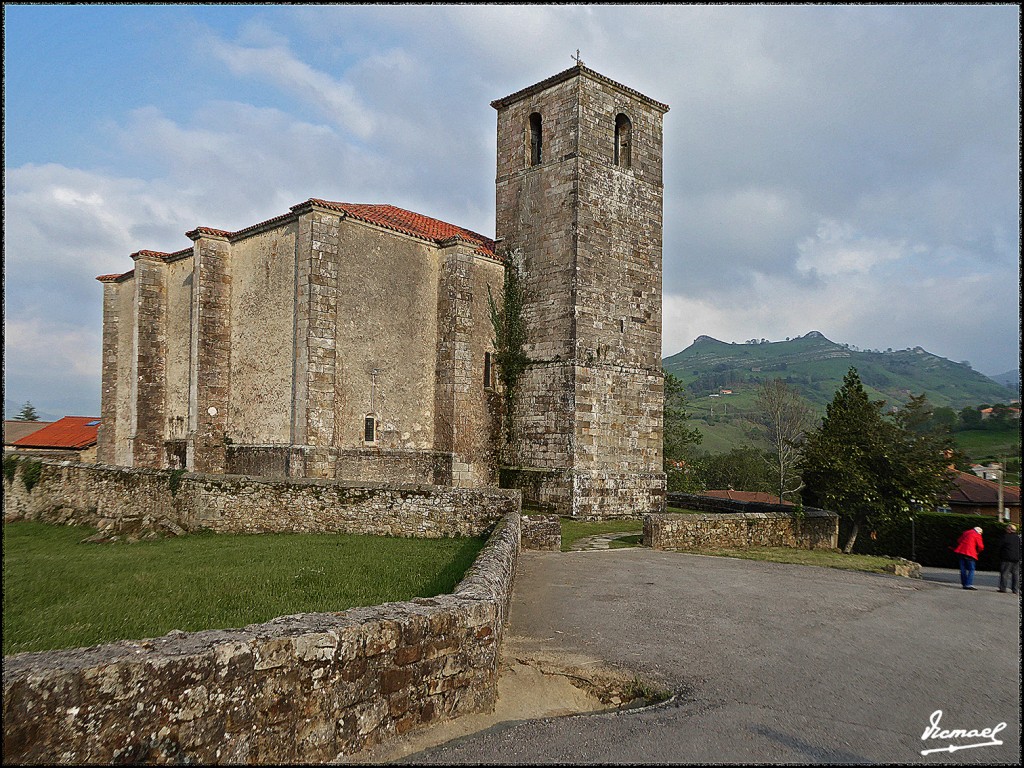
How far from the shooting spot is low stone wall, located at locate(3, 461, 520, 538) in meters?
12.5

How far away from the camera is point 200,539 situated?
12.5m

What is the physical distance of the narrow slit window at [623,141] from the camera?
21.8 m

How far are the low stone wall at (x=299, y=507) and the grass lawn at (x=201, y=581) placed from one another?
1.89 feet

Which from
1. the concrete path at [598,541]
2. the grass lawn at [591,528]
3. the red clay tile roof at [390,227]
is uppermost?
the red clay tile roof at [390,227]

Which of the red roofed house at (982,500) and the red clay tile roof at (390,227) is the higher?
the red clay tile roof at (390,227)

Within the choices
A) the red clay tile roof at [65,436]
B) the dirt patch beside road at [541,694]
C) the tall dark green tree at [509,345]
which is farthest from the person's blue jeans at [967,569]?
the red clay tile roof at [65,436]

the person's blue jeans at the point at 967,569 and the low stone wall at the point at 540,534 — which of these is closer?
the person's blue jeans at the point at 967,569

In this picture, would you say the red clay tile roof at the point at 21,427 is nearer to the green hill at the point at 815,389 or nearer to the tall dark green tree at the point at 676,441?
the tall dark green tree at the point at 676,441

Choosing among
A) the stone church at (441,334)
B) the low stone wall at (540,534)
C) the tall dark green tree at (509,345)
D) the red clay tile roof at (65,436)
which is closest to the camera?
the low stone wall at (540,534)

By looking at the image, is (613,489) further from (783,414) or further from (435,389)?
(783,414)

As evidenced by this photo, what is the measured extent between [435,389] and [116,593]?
1303 centimetres

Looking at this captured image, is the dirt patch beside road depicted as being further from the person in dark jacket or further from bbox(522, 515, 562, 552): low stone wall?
the person in dark jacket

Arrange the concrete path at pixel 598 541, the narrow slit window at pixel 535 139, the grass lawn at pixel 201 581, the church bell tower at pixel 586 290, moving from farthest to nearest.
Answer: the narrow slit window at pixel 535 139 < the church bell tower at pixel 586 290 < the concrete path at pixel 598 541 < the grass lawn at pixel 201 581

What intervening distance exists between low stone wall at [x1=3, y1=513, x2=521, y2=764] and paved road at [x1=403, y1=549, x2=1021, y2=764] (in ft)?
1.55
